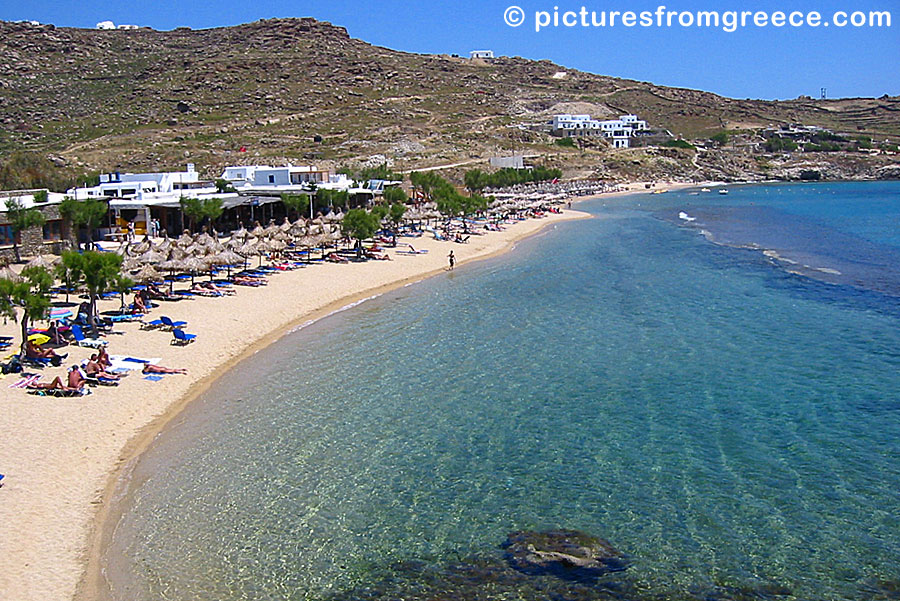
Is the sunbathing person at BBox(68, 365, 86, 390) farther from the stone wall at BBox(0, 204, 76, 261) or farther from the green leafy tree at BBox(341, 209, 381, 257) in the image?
the green leafy tree at BBox(341, 209, 381, 257)

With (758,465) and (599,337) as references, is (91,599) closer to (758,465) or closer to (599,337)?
(758,465)

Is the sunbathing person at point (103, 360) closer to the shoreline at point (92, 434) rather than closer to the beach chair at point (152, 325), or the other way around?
the shoreline at point (92, 434)

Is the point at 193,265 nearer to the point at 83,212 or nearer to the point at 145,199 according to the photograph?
the point at 83,212

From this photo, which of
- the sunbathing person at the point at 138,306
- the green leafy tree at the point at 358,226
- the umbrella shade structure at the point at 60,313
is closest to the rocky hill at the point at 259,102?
the green leafy tree at the point at 358,226

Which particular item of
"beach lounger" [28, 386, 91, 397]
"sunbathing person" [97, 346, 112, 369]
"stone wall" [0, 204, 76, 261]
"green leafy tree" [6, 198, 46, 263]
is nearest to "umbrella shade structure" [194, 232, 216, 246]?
"stone wall" [0, 204, 76, 261]

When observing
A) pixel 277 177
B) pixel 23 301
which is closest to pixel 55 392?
pixel 23 301

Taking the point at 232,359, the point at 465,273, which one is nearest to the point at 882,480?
the point at 232,359
